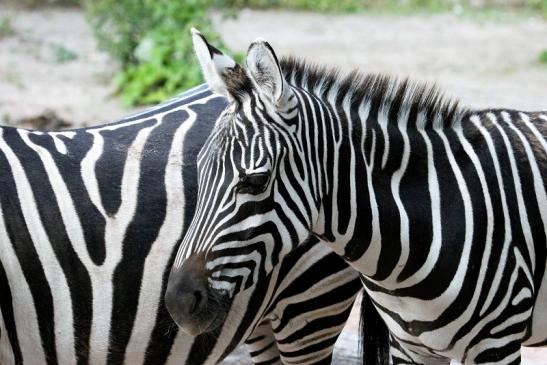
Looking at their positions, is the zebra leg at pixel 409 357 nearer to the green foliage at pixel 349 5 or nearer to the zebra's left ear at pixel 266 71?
the zebra's left ear at pixel 266 71

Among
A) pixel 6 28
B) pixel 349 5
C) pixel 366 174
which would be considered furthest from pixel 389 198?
pixel 349 5

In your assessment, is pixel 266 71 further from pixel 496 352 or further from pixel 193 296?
pixel 496 352

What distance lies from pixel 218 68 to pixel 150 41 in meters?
10.6

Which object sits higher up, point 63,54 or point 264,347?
point 63,54

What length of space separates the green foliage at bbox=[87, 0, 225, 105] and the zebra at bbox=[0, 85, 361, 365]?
24.7 feet

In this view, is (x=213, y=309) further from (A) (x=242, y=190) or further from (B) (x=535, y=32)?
(B) (x=535, y=32)

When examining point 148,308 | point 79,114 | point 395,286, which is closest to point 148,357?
point 148,308

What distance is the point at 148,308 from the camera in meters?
3.66

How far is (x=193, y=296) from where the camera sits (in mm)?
2910

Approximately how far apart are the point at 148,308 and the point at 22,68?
11791mm

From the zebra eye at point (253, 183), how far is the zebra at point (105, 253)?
0.81 m

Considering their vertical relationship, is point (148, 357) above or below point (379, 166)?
below

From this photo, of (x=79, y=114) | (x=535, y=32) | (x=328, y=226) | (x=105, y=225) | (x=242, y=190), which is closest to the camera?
(x=242, y=190)

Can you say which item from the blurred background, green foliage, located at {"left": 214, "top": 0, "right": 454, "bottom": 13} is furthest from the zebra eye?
green foliage, located at {"left": 214, "top": 0, "right": 454, "bottom": 13}
